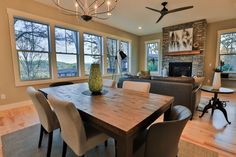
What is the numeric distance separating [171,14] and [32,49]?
4634 millimetres

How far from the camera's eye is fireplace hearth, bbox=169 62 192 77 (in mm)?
5848

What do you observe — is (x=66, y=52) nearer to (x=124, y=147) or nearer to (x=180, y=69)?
(x=124, y=147)

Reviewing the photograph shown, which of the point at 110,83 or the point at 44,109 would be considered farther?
the point at 110,83

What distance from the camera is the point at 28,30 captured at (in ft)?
11.7

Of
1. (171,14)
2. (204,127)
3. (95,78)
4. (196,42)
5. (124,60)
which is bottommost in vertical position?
(204,127)

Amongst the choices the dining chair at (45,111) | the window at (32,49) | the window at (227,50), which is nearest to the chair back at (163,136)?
the dining chair at (45,111)

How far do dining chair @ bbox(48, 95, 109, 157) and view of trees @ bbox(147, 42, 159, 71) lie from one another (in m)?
6.63

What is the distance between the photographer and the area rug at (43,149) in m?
1.68

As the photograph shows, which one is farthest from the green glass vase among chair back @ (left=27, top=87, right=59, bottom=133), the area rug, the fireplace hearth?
the fireplace hearth

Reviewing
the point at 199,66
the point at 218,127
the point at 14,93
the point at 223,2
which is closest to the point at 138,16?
the point at 223,2

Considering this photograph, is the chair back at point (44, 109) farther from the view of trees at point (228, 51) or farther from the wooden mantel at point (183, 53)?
the view of trees at point (228, 51)

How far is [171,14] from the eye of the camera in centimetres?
460

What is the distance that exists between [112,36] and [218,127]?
498cm

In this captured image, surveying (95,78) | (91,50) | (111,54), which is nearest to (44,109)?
(95,78)
